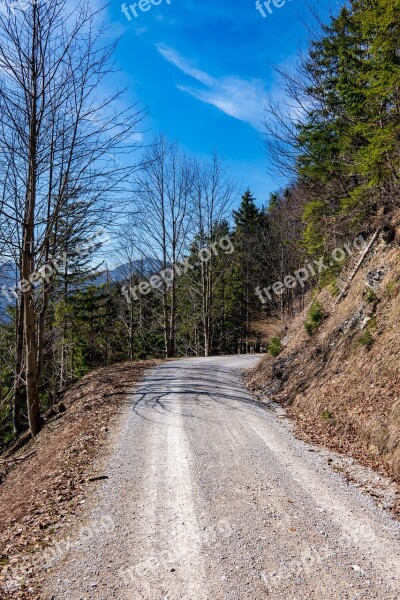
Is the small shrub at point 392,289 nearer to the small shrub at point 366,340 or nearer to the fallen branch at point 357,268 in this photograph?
the small shrub at point 366,340

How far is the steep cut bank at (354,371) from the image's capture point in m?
5.87

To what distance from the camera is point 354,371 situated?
7625 millimetres

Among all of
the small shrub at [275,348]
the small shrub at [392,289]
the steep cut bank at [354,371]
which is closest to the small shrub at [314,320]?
the steep cut bank at [354,371]

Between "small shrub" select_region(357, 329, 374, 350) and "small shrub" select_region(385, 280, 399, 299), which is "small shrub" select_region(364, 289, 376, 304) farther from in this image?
"small shrub" select_region(357, 329, 374, 350)

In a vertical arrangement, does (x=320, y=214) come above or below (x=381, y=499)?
above

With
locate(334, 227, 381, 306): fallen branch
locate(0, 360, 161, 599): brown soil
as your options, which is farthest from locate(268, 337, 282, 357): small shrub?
locate(0, 360, 161, 599): brown soil

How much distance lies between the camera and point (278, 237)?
3275cm

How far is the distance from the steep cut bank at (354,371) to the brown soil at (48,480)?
13.8 feet

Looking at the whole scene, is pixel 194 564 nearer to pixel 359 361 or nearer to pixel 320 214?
pixel 359 361

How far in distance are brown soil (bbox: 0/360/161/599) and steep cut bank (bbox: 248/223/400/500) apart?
4.20m

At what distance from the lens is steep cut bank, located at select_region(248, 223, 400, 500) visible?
5.87m

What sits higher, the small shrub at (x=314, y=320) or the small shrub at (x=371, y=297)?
the small shrub at (x=371, y=297)

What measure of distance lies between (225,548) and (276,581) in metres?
0.61

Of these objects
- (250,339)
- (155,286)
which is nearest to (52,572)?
(155,286)
